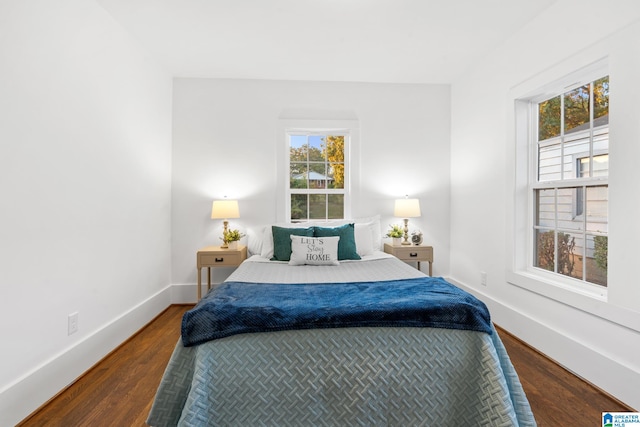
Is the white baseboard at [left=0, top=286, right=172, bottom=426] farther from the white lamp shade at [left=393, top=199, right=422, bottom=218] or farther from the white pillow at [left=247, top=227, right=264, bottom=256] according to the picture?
the white lamp shade at [left=393, top=199, right=422, bottom=218]

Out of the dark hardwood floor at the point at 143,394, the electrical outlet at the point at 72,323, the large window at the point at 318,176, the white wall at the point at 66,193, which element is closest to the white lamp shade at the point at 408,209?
the large window at the point at 318,176

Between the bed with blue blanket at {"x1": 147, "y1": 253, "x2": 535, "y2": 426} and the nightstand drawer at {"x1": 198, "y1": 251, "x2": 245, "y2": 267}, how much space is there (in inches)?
66.6

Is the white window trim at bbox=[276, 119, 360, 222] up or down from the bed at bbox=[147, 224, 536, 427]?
up

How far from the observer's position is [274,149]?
376 centimetres

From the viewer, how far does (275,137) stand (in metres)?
3.76

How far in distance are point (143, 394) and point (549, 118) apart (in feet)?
11.9

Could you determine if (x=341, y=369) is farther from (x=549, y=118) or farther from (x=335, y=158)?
(x=335, y=158)

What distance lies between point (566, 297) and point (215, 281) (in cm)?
333

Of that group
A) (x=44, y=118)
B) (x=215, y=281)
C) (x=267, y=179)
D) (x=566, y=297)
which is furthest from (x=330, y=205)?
(x=44, y=118)

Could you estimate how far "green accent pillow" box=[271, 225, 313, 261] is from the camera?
10.1ft

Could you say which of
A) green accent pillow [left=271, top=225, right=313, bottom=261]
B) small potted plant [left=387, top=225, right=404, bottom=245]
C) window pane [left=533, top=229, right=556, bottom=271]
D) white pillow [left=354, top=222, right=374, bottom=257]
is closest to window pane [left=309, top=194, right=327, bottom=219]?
white pillow [left=354, top=222, right=374, bottom=257]

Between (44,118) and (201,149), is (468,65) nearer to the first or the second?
(201,149)

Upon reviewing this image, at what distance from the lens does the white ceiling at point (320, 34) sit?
7.87 feet

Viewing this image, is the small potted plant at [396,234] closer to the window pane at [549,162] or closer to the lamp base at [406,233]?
the lamp base at [406,233]
